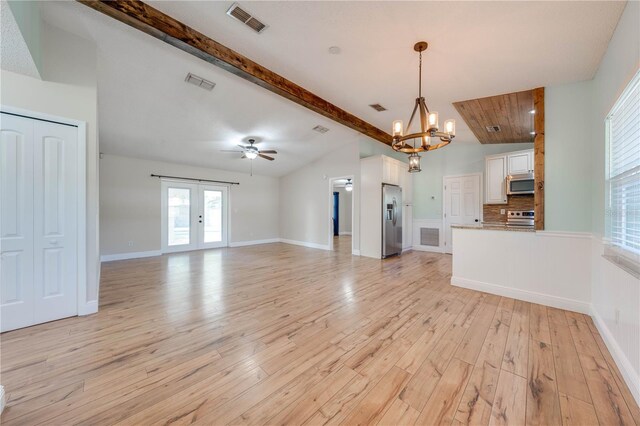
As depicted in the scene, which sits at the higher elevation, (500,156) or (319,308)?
(500,156)

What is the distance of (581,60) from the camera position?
2600 millimetres

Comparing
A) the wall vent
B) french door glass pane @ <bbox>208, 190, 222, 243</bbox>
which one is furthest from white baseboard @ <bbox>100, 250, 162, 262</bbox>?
the wall vent

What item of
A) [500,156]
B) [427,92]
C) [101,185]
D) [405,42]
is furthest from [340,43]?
[101,185]

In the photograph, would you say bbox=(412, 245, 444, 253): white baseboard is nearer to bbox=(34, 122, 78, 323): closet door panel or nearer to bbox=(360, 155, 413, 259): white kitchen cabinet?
bbox=(360, 155, 413, 259): white kitchen cabinet

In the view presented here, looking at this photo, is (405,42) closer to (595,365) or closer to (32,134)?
(595,365)

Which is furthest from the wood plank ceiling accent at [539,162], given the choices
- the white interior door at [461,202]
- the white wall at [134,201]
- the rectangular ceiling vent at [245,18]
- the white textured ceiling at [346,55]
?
the white wall at [134,201]

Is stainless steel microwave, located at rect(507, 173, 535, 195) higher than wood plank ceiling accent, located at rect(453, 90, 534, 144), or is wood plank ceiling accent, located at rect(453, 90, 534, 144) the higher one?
wood plank ceiling accent, located at rect(453, 90, 534, 144)

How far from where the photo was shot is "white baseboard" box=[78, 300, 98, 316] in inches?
107

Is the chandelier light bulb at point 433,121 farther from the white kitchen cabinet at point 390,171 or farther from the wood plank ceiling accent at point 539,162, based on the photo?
the white kitchen cabinet at point 390,171

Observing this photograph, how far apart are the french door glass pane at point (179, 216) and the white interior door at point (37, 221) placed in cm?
422

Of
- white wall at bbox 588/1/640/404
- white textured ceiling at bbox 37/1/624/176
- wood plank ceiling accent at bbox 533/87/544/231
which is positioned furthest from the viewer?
wood plank ceiling accent at bbox 533/87/544/231

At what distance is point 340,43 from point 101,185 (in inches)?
242

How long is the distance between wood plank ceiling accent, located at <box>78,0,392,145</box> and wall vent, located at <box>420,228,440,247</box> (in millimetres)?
4762

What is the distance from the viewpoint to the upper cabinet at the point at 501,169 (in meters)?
5.07
